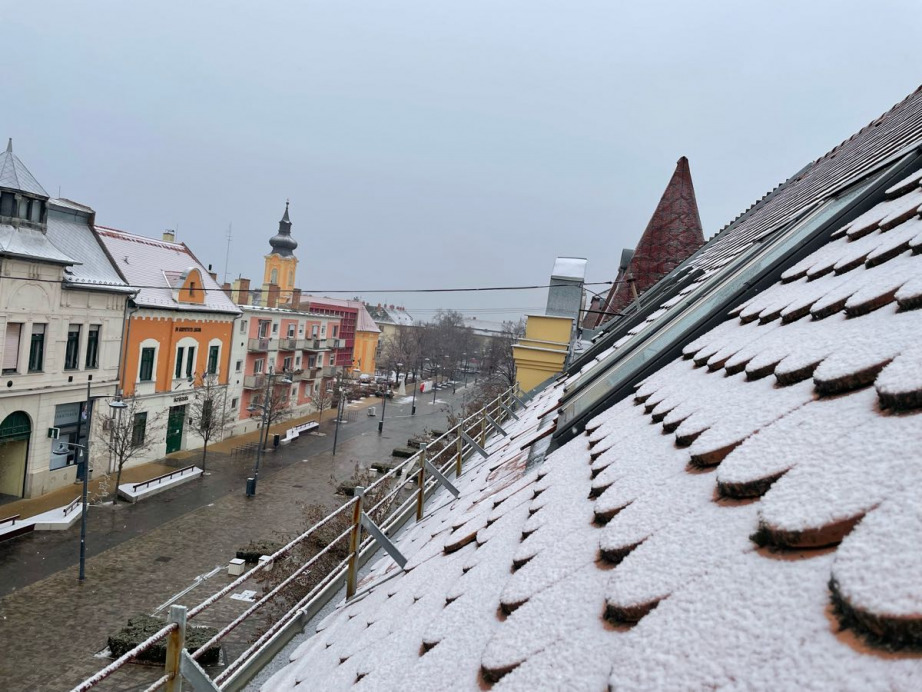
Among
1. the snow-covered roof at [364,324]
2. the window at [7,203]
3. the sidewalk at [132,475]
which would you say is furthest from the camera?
the snow-covered roof at [364,324]

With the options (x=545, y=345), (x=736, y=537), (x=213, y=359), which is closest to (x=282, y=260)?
(x=213, y=359)

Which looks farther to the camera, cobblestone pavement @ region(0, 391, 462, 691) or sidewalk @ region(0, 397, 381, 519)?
sidewalk @ region(0, 397, 381, 519)

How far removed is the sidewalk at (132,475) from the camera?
72.8ft

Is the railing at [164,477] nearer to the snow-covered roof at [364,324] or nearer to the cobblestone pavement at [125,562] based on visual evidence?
the cobblestone pavement at [125,562]

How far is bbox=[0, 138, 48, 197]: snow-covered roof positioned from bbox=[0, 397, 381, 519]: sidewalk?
11107mm

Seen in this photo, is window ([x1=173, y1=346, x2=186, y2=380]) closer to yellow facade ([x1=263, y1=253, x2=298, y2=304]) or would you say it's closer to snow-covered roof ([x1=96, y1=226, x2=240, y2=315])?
snow-covered roof ([x1=96, y1=226, x2=240, y2=315])

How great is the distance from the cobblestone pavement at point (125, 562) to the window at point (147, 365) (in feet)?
17.7

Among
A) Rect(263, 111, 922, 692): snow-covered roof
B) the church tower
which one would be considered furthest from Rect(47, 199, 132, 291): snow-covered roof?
Rect(263, 111, 922, 692): snow-covered roof

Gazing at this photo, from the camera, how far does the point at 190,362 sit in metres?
32.5

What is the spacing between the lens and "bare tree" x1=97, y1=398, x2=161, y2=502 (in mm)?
24481

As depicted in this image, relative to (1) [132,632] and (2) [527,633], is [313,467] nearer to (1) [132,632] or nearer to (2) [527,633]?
(1) [132,632]

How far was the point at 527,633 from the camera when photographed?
4.19 ft

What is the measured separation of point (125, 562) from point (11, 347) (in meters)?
9.02

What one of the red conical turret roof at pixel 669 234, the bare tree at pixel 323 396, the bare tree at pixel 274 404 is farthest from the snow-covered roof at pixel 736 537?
the bare tree at pixel 323 396
